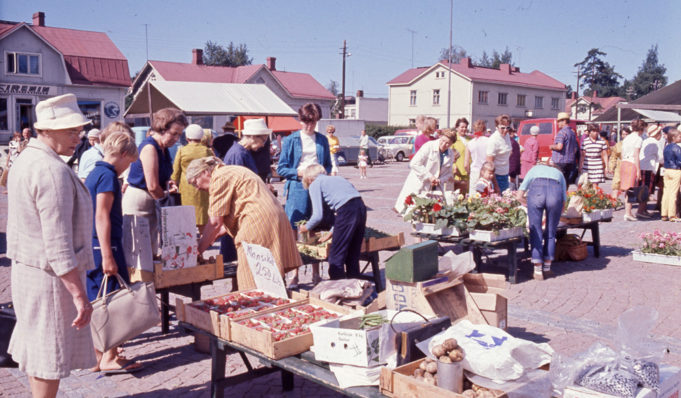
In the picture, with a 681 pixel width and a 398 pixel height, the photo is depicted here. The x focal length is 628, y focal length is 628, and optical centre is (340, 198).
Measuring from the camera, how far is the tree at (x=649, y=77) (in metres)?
113

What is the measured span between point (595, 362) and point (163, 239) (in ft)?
10.7

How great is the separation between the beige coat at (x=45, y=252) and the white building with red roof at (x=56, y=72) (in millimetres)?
34064

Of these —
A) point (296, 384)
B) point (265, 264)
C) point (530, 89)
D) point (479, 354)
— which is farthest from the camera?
point (530, 89)

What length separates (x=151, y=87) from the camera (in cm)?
1243

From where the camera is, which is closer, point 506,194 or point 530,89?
point 506,194

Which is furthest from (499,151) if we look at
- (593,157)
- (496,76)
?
(496,76)

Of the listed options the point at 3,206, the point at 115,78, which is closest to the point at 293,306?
the point at 3,206

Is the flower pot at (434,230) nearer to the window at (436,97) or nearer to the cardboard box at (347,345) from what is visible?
the cardboard box at (347,345)

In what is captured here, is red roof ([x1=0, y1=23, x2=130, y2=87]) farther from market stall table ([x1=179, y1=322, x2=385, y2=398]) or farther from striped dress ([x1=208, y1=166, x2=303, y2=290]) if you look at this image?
market stall table ([x1=179, y1=322, x2=385, y2=398])

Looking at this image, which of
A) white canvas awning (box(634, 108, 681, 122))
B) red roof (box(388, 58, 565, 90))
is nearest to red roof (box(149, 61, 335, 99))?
red roof (box(388, 58, 565, 90))

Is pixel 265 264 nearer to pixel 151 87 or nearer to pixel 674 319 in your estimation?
pixel 674 319

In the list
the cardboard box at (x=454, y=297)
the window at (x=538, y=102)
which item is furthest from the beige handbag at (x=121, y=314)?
the window at (x=538, y=102)

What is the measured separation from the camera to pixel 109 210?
14.4 ft

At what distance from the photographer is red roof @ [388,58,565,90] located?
187 ft
